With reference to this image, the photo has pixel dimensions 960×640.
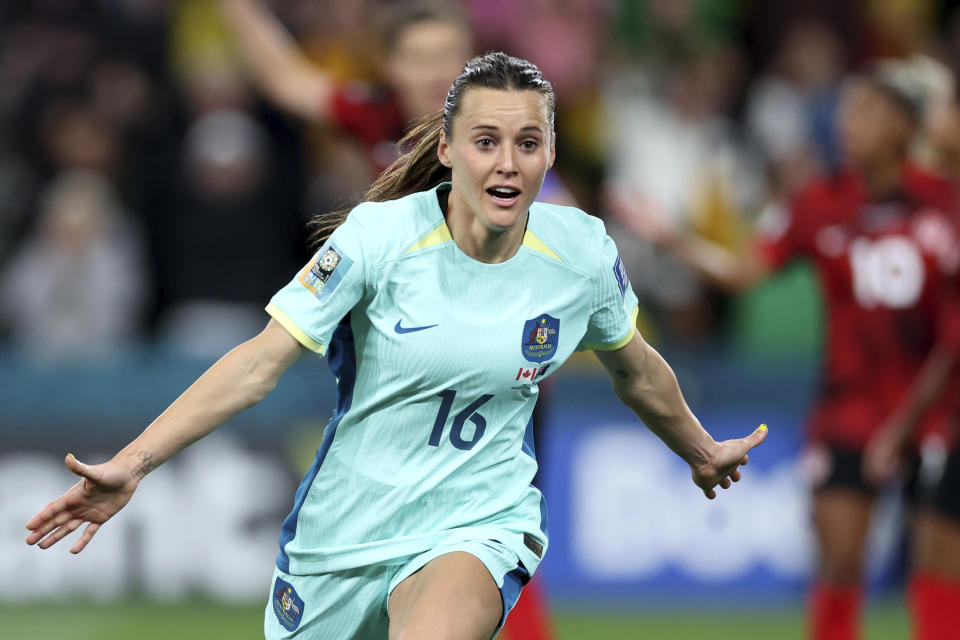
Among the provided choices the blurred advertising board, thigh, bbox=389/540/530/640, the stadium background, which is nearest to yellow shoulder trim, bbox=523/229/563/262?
thigh, bbox=389/540/530/640

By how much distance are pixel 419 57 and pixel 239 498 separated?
3778mm

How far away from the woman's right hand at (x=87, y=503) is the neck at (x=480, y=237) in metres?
1.04

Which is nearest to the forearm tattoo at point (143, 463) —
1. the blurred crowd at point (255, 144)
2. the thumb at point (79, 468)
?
the thumb at point (79, 468)

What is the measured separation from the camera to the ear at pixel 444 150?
4004mm

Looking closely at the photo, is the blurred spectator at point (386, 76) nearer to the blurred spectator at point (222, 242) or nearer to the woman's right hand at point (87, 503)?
the woman's right hand at point (87, 503)

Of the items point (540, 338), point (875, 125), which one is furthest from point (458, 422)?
point (875, 125)

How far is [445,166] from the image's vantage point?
432 centimetres

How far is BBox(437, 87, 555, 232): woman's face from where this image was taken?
3822 mm

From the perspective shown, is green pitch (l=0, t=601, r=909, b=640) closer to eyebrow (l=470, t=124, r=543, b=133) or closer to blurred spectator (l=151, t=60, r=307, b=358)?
blurred spectator (l=151, t=60, r=307, b=358)

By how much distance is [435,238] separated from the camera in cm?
399

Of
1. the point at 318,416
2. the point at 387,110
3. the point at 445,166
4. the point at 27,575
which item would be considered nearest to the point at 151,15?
the point at 318,416

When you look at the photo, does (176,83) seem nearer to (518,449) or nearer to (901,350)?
(901,350)

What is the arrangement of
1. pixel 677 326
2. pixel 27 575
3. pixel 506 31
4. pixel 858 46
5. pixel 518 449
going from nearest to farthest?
pixel 518 449 → pixel 27 575 → pixel 677 326 → pixel 506 31 → pixel 858 46

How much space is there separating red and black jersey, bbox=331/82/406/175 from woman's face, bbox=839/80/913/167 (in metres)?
2.04
